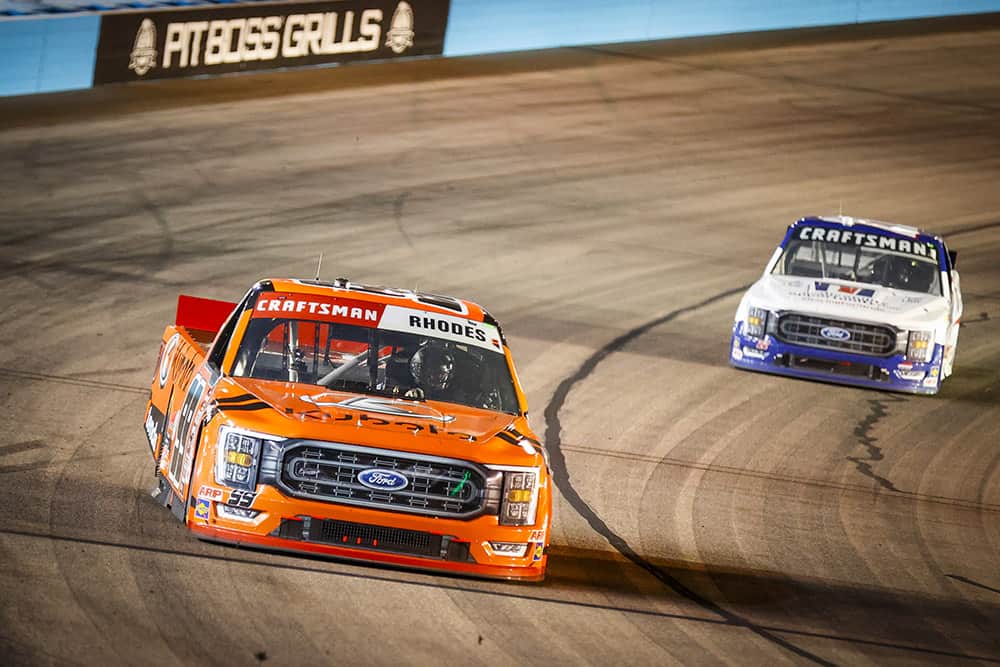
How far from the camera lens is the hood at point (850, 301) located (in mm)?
15961

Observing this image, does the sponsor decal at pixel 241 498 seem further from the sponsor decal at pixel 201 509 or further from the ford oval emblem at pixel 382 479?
the ford oval emblem at pixel 382 479

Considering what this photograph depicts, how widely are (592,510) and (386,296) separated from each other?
2.18 meters

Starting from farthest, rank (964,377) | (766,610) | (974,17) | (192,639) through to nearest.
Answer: (974,17), (964,377), (766,610), (192,639)

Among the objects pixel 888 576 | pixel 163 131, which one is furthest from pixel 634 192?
pixel 888 576

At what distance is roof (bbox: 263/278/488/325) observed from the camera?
998cm

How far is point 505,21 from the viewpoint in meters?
32.3

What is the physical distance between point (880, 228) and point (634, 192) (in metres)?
7.83

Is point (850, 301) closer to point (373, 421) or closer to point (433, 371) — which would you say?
point (433, 371)

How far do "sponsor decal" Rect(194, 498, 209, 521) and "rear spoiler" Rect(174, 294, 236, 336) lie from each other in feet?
10.00

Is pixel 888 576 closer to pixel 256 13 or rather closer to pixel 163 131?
pixel 163 131

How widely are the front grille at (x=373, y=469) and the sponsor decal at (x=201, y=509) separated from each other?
44 cm

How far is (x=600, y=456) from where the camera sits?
12.7 m

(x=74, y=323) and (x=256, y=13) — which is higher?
(x=256, y=13)

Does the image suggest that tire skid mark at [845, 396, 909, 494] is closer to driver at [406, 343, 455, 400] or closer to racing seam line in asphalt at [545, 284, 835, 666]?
racing seam line in asphalt at [545, 284, 835, 666]
